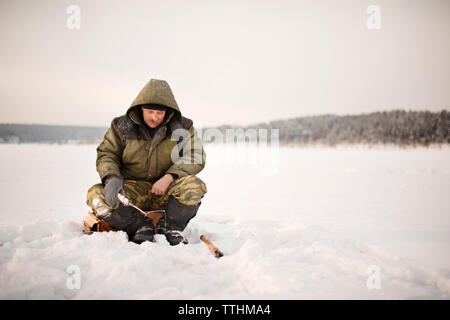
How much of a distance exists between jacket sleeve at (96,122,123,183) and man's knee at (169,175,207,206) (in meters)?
0.59

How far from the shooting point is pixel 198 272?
2.11m

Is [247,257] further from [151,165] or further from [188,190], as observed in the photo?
[151,165]

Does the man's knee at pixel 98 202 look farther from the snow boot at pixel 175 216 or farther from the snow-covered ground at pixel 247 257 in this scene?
the snow boot at pixel 175 216

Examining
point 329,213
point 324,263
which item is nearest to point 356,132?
point 329,213

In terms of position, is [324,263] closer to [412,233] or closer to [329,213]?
[412,233]

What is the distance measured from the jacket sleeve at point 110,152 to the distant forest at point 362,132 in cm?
1116

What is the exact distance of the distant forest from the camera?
23.1 metres

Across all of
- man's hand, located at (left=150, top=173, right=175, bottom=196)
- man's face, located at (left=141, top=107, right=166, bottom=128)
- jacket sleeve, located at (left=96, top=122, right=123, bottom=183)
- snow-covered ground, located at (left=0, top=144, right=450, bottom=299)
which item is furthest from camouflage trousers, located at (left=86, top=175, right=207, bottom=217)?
man's face, located at (left=141, top=107, right=166, bottom=128)

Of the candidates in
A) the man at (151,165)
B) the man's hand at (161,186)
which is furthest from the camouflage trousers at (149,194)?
the man's hand at (161,186)

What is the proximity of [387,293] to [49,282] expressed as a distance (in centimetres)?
214

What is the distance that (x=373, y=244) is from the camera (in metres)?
2.88

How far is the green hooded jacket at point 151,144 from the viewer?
293 centimetres

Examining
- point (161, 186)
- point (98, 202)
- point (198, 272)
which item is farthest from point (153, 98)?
point (198, 272)

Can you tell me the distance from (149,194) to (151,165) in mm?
314
